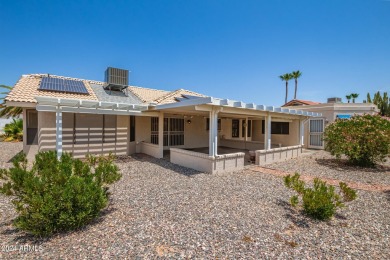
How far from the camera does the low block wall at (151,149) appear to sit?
12.3m

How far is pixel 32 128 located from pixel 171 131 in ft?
27.7

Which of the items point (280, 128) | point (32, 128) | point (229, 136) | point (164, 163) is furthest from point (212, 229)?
point (280, 128)

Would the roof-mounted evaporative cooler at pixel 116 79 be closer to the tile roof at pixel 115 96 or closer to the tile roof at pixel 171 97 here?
the tile roof at pixel 115 96

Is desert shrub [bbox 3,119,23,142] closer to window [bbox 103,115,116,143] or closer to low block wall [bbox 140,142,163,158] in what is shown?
window [bbox 103,115,116,143]

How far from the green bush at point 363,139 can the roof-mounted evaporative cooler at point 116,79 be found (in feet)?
49.0

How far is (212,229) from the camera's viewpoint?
409 centimetres

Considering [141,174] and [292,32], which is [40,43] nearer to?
[141,174]

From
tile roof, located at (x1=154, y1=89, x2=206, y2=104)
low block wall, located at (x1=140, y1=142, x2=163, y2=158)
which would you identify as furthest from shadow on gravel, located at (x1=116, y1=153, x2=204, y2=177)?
tile roof, located at (x1=154, y1=89, x2=206, y2=104)

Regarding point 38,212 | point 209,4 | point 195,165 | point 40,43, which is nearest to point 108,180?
point 38,212

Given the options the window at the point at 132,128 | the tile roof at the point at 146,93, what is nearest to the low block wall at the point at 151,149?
the window at the point at 132,128

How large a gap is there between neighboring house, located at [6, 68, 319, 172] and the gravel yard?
3343 millimetres

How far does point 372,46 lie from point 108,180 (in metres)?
16.0

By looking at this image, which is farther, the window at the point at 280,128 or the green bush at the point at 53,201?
the window at the point at 280,128

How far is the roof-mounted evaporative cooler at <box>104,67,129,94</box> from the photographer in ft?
47.8
